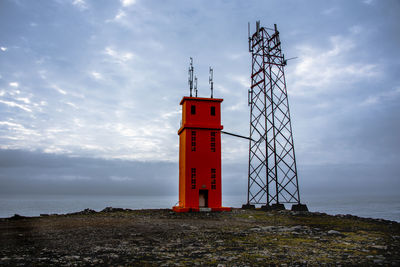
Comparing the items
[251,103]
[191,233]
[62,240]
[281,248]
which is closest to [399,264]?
[281,248]

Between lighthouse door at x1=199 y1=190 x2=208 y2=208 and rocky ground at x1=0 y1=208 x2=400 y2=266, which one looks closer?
rocky ground at x1=0 y1=208 x2=400 y2=266

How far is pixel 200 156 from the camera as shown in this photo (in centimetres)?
2688

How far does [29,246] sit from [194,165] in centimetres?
1686

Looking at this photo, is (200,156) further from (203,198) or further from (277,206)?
(277,206)

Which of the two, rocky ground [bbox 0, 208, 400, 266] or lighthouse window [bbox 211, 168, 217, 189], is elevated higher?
lighthouse window [bbox 211, 168, 217, 189]

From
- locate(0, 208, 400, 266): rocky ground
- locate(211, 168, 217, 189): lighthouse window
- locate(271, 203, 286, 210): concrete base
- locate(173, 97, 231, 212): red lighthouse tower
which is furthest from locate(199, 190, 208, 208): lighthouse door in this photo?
locate(0, 208, 400, 266): rocky ground

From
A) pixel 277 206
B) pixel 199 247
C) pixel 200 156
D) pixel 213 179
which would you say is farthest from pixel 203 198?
pixel 199 247

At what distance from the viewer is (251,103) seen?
3048 cm

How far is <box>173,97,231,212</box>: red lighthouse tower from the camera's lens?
1032 inches

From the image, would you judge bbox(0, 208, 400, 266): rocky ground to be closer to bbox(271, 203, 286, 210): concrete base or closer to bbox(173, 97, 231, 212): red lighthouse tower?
bbox(173, 97, 231, 212): red lighthouse tower

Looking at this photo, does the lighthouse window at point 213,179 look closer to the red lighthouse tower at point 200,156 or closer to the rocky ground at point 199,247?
the red lighthouse tower at point 200,156

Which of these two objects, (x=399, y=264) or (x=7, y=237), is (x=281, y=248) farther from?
(x=7, y=237)

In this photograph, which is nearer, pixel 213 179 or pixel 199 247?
pixel 199 247

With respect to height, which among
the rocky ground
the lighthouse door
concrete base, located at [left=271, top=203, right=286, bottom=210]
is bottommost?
the rocky ground
